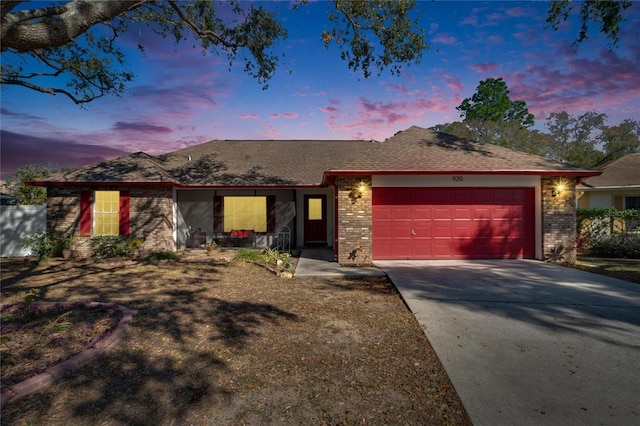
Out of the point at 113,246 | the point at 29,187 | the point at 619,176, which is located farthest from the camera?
the point at 29,187

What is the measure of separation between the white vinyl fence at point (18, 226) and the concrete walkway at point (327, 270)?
10109 millimetres

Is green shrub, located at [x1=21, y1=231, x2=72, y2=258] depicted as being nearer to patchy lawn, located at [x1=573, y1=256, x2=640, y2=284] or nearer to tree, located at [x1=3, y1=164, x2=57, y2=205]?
tree, located at [x1=3, y1=164, x2=57, y2=205]

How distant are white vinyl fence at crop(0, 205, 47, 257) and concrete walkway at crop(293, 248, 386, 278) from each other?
10.1 meters

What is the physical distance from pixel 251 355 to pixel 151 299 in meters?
3.49

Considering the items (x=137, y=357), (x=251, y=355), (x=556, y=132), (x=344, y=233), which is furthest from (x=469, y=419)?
(x=556, y=132)

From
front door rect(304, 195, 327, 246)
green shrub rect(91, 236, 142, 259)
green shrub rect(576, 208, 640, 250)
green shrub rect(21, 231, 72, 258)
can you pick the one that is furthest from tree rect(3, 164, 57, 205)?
green shrub rect(576, 208, 640, 250)

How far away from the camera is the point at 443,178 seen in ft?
36.1

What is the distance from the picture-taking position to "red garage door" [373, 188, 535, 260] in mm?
11141

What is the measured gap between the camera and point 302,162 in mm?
16578

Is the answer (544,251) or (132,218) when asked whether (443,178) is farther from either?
(132,218)

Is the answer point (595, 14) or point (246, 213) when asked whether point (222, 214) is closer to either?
point (246, 213)

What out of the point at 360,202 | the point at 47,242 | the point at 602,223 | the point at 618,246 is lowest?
the point at 618,246

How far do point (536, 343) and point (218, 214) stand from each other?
42.0ft

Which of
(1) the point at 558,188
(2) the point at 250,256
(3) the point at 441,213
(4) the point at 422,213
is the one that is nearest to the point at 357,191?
(4) the point at 422,213
